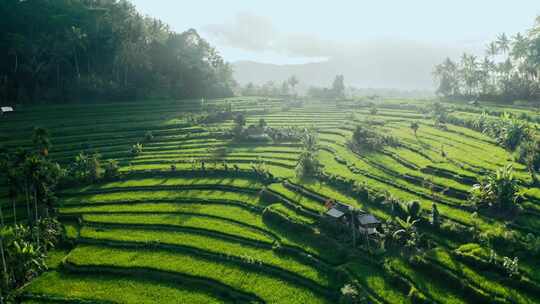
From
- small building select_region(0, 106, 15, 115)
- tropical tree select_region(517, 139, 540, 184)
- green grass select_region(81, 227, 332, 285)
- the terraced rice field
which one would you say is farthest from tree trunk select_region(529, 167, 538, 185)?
small building select_region(0, 106, 15, 115)

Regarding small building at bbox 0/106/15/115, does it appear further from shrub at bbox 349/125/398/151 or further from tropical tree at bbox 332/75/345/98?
tropical tree at bbox 332/75/345/98

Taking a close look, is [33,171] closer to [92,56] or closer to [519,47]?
[92,56]

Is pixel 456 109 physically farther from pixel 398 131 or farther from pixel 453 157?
pixel 453 157

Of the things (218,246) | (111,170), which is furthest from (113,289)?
(111,170)

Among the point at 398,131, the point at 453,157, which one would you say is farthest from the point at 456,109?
the point at 453,157

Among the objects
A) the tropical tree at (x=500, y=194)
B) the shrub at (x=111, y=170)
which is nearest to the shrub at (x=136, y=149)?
the shrub at (x=111, y=170)

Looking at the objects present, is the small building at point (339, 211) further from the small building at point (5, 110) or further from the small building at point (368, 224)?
the small building at point (5, 110)
